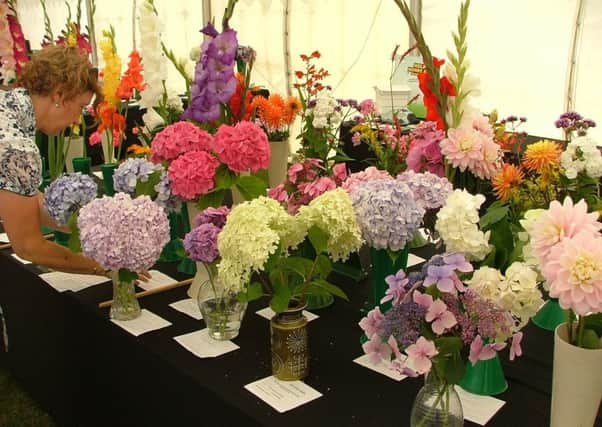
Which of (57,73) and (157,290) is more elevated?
(57,73)

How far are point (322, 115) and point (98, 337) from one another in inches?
36.9

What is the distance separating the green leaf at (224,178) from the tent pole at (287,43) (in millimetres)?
4343

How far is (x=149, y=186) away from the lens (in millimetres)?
1530

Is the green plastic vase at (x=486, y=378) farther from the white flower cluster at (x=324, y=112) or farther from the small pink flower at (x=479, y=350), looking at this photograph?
the white flower cluster at (x=324, y=112)

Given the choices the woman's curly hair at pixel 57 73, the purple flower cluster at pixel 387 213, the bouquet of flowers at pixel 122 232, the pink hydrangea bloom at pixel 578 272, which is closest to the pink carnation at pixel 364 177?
the purple flower cluster at pixel 387 213

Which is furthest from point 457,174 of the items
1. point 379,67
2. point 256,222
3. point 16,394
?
point 379,67

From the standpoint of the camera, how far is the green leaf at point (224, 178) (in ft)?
4.75

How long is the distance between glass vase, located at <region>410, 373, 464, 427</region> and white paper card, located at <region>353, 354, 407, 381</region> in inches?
9.7

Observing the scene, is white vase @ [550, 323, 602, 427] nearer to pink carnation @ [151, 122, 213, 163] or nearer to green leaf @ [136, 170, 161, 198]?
pink carnation @ [151, 122, 213, 163]

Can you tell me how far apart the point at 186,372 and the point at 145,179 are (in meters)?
0.49

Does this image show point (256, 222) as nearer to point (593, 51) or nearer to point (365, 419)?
point (365, 419)

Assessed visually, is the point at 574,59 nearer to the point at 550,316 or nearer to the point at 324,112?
the point at 324,112

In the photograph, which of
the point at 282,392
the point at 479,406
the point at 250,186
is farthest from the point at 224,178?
the point at 479,406

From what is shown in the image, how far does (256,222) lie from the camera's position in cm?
106
